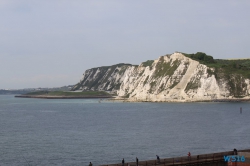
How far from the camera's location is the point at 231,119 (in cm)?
9638

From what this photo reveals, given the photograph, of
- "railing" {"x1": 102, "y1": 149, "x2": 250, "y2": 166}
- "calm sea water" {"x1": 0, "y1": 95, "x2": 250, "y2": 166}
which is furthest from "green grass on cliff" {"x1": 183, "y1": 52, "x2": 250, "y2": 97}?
"railing" {"x1": 102, "y1": 149, "x2": 250, "y2": 166}

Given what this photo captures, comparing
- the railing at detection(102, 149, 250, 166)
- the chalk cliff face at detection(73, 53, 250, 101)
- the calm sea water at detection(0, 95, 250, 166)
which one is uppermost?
the chalk cliff face at detection(73, 53, 250, 101)

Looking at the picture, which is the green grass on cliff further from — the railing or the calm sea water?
the railing

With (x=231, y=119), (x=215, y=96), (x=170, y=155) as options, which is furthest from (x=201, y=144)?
(x=215, y=96)

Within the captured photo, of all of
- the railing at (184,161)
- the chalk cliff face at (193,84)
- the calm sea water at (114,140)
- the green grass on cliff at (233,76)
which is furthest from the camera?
the chalk cliff face at (193,84)

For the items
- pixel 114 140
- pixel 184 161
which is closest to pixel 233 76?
pixel 114 140

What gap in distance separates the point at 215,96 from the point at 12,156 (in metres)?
129

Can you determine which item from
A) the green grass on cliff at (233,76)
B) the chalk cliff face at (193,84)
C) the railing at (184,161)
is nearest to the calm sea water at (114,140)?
the railing at (184,161)

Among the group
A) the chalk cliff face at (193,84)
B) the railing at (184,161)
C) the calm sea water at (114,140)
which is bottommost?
the calm sea water at (114,140)

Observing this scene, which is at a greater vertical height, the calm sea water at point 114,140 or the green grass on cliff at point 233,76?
the green grass on cliff at point 233,76

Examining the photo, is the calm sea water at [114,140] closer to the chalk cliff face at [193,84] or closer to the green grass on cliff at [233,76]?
the chalk cliff face at [193,84]

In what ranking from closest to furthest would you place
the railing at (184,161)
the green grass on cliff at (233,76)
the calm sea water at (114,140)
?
the railing at (184,161), the calm sea water at (114,140), the green grass on cliff at (233,76)

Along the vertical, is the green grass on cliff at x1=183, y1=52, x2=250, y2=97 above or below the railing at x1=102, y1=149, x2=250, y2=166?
above

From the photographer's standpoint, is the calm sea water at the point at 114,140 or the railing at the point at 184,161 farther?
the calm sea water at the point at 114,140
